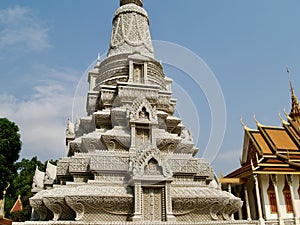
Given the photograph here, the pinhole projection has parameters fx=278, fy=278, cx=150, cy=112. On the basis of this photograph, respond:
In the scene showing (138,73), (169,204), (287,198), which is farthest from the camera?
(287,198)

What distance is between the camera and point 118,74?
1135cm

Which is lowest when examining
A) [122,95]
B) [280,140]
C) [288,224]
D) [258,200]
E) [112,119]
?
[288,224]

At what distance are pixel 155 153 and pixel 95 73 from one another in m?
8.35

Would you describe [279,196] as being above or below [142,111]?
below

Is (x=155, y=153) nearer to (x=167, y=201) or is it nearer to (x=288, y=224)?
(x=167, y=201)

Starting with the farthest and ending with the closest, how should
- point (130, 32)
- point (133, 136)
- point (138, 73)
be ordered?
point (130, 32) < point (138, 73) < point (133, 136)

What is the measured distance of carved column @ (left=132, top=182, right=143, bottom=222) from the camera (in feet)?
22.2

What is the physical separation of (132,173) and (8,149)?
13414mm

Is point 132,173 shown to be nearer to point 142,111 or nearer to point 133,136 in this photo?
point 133,136

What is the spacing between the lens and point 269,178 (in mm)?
17172

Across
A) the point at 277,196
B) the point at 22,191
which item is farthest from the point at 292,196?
the point at 22,191

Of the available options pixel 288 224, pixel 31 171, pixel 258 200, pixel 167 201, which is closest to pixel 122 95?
pixel 167 201

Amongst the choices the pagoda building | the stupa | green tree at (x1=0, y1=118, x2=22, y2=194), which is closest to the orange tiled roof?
the pagoda building

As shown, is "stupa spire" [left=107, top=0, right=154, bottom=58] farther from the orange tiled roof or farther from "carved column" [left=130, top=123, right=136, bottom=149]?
the orange tiled roof
